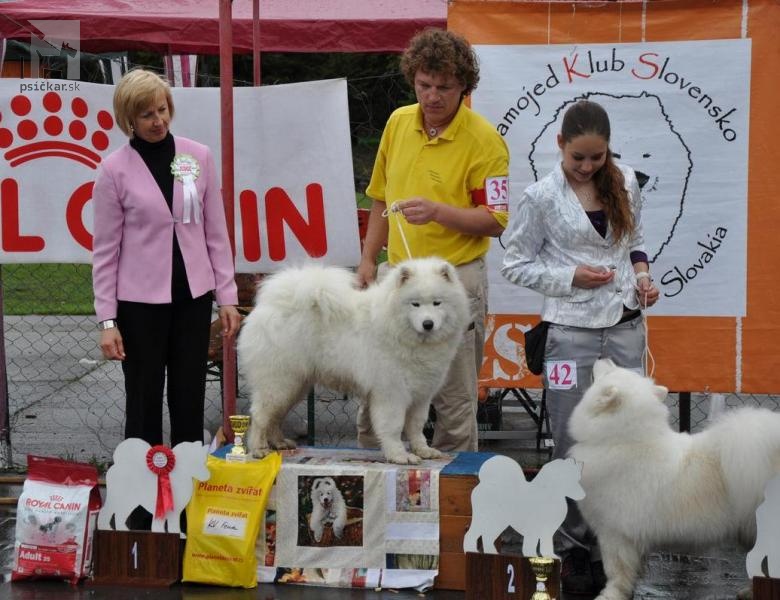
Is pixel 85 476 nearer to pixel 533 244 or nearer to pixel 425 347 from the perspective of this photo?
pixel 425 347

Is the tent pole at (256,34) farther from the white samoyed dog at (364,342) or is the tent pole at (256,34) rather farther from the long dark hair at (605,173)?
the long dark hair at (605,173)

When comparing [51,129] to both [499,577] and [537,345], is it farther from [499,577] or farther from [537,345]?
[499,577]

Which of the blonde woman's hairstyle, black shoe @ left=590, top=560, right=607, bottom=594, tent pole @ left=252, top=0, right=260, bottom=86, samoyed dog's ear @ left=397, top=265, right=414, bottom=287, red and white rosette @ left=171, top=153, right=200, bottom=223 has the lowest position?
black shoe @ left=590, top=560, right=607, bottom=594

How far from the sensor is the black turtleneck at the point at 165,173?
4.07 metres

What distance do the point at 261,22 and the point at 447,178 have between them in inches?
84.2

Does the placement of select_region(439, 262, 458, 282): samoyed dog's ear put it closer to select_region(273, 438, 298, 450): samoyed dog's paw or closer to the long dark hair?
the long dark hair

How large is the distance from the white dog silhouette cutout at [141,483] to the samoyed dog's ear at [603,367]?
1.50m

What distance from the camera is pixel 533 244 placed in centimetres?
404

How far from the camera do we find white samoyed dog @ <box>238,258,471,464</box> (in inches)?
159

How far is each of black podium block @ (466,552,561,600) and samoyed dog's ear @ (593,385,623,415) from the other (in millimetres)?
579

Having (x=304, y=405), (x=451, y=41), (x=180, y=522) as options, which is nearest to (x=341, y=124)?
(x=451, y=41)

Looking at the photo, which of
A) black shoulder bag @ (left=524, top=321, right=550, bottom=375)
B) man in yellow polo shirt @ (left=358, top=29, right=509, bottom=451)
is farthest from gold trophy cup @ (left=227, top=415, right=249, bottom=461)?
black shoulder bag @ (left=524, top=321, right=550, bottom=375)

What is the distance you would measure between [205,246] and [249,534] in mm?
1131

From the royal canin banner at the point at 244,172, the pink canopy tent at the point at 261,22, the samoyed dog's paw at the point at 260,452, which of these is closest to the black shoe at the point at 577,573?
the samoyed dog's paw at the point at 260,452
